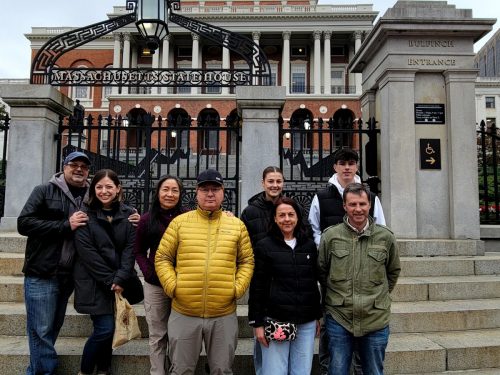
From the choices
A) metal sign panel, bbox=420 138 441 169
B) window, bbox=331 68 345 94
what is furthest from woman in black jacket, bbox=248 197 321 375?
window, bbox=331 68 345 94

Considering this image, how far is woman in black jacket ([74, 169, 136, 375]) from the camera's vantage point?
3.58 meters

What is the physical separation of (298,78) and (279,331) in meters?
53.0

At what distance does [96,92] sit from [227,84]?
1936 inches

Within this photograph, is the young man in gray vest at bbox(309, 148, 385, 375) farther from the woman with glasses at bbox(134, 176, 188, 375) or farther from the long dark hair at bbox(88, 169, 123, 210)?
the long dark hair at bbox(88, 169, 123, 210)

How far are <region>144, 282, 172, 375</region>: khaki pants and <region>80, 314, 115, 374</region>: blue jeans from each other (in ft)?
1.16

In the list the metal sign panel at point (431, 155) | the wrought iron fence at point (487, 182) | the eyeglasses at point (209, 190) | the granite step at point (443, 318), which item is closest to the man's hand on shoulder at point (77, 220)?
the eyeglasses at point (209, 190)

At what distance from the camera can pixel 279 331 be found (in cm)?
323

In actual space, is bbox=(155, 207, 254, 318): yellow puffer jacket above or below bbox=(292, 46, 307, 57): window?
below

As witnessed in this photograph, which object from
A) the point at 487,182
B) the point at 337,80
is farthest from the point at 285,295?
the point at 337,80

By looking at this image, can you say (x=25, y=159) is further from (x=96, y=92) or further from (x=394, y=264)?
(x=96, y=92)

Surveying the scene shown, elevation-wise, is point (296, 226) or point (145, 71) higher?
point (145, 71)

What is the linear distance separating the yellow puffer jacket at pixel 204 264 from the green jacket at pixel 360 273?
0.66m

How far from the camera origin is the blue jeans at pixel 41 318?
3680mm

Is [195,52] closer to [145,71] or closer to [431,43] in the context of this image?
[145,71]
